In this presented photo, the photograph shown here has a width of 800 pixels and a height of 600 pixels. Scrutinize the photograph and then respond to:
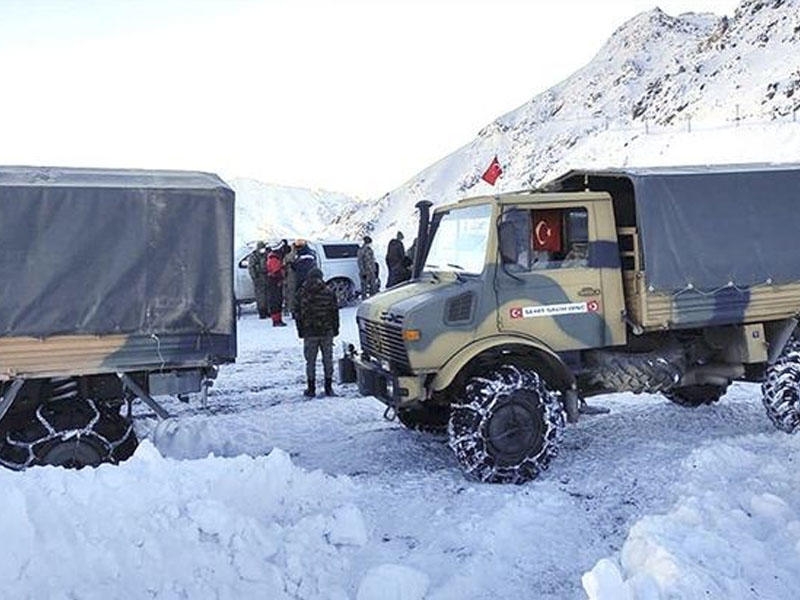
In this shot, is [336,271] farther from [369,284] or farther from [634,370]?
[634,370]

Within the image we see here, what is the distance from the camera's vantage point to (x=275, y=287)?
57.7 feet

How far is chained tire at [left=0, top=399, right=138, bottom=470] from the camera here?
21.2 ft

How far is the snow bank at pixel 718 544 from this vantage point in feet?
13.3

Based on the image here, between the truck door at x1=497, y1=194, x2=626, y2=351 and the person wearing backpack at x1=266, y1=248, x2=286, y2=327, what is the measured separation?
35.9 feet

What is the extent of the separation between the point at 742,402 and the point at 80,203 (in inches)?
284

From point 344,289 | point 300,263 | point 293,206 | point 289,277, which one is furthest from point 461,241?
point 293,206

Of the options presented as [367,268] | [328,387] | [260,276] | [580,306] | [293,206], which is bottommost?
[328,387]


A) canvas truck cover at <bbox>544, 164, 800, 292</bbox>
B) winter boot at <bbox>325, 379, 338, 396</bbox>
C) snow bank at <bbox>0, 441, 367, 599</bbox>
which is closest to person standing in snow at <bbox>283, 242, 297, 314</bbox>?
winter boot at <bbox>325, 379, 338, 396</bbox>

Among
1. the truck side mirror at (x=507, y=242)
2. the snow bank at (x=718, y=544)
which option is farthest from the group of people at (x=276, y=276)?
the snow bank at (x=718, y=544)

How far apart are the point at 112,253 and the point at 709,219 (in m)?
5.23

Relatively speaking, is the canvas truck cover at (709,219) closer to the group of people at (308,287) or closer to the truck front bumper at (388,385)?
the truck front bumper at (388,385)

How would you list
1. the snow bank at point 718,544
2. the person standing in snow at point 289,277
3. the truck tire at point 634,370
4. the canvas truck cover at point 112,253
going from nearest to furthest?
1. the snow bank at point 718,544
2. the canvas truck cover at point 112,253
3. the truck tire at point 634,370
4. the person standing in snow at point 289,277

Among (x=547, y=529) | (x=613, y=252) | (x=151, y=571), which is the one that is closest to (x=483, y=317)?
(x=613, y=252)

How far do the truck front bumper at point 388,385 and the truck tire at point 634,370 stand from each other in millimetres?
1669
